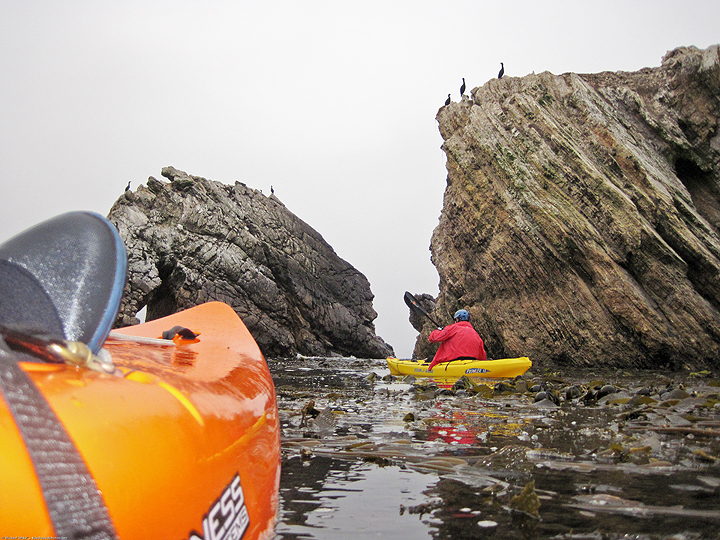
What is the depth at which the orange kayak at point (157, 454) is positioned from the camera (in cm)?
100

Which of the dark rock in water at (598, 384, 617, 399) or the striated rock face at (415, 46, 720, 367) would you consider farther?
the striated rock face at (415, 46, 720, 367)

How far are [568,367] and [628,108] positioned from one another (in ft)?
38.7

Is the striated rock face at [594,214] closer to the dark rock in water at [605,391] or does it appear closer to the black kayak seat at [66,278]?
the dark rock in water at [605,391]

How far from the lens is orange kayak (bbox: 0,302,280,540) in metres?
1.00

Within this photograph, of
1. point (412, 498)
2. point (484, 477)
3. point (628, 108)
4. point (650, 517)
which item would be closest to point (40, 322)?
point (412, 498)

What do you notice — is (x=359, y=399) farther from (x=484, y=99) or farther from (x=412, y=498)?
(x=484, y=99)

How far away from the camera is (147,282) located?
28766 mm

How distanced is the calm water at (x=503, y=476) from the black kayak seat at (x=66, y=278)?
3.62ft

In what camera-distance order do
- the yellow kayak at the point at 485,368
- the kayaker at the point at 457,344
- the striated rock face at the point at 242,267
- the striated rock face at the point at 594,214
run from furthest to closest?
the striated rock face at the point at 242,267, the striated rock face at the point at 594,214, the kayaker at the point at 457,344, the yellow kayak at the point at 485,368

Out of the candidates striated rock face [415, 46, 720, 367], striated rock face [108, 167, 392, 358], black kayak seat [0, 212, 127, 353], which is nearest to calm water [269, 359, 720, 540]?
black kayak seat [0, 212, 127, 353]

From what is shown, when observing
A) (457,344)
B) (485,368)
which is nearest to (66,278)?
(485,368)

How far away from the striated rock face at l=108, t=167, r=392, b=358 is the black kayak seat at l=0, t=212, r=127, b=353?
2858 cm

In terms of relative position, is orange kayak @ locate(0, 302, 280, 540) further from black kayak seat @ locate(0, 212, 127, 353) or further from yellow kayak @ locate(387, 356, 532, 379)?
yellow kayak @ locate(387, 356, 532, 379)

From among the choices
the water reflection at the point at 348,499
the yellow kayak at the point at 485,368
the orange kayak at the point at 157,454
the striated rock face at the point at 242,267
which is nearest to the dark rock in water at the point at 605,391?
the yellow kayak at the point at 485,368
